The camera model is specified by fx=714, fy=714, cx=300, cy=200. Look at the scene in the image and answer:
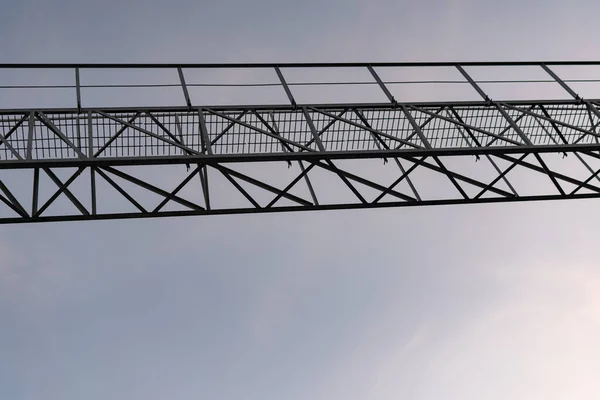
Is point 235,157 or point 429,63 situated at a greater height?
point 429,63

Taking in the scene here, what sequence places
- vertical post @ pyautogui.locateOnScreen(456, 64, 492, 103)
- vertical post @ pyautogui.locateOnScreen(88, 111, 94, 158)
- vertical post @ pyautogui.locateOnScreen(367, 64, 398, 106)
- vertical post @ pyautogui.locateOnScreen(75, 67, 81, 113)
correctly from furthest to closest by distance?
1. vertical post @ pyautogui.locateOnScreen(456, 64, 492, 103)
2. vertical post @ pyautogui.locateOnScreen(367, 64, 398, 106)
3. vertical post @ pyautogui.locateOnScreen(75, 67, 81, 113)
4. vertical post @ pyautogui.locateOnScreen(88, 111, 94, 158)

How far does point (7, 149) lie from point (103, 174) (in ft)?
9.43

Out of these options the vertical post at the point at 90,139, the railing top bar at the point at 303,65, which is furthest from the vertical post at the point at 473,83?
the vertical post at the point at 90,139

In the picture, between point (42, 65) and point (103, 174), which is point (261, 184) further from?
point (42, 65)

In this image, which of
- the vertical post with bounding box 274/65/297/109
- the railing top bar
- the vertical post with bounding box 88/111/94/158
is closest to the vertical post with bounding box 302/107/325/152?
the vertical post with bounding box 274/65/297/109

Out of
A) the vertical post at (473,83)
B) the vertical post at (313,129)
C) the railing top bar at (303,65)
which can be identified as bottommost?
the vertical post at (313,129)

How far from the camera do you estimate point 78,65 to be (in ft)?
64.1

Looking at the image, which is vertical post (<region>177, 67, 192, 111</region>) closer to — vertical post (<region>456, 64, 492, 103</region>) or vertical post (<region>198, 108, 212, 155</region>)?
vertical post (<region>198, 108, 212, 155</region>)

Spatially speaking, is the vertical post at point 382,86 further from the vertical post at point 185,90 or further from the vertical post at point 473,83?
the vertical post at point 185,90

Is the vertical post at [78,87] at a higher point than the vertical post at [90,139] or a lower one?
higher

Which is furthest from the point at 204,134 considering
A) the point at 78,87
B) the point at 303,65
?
the point at 303,65

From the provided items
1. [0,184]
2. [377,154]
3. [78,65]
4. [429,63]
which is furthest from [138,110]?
[429,63]

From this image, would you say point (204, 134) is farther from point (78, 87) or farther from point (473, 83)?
point (473, 83)

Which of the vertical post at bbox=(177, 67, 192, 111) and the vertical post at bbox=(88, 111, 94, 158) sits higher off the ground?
the vertical post at bbox=(177, 67, 192, 111)
